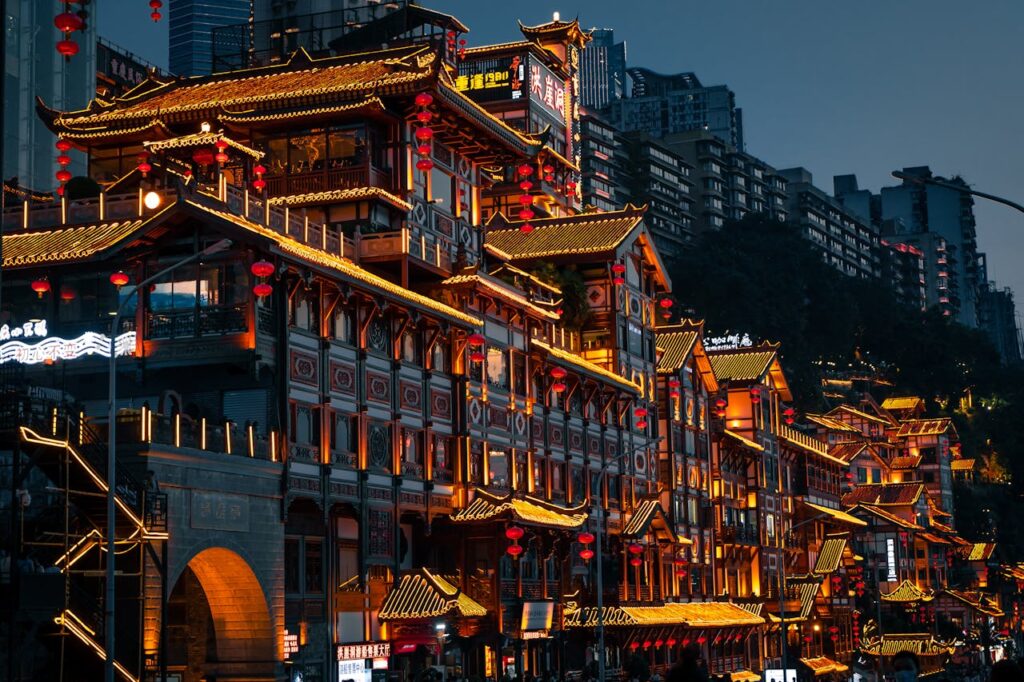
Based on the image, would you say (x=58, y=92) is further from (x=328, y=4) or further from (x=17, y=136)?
(x=328, y=4)

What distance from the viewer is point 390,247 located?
55531 mm

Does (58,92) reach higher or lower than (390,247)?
higher

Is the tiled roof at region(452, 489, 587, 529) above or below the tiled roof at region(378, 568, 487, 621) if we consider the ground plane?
above

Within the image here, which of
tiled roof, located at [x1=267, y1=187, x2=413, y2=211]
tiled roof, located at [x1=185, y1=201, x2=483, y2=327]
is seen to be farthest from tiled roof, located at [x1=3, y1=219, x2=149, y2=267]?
tiled roof, located at [x1=267, y1=187, x2=413, y2=211]

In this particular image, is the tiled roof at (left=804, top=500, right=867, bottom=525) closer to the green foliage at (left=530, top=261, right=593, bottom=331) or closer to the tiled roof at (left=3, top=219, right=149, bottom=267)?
the green foliage at (left=530, top=261, right=593, bottom=331)

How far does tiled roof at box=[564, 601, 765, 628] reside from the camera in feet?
219

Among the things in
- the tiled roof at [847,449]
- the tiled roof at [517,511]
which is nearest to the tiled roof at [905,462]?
the tiled roof at [847,449]

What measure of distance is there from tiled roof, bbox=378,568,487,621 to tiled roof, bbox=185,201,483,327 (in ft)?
29.4

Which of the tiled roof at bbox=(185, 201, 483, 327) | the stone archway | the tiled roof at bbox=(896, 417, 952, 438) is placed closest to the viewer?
the stone archway

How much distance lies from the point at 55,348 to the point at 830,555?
3004 inches

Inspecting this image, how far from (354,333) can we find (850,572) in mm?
77188

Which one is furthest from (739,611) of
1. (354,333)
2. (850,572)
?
(354,333)

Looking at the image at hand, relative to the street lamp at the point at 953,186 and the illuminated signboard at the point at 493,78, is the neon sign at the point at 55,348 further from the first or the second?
the illuminated signboard at the point at 493,78

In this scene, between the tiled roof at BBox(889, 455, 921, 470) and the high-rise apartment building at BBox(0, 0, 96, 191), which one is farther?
the tiled roof at BBox(889, 455, 921, 470)
